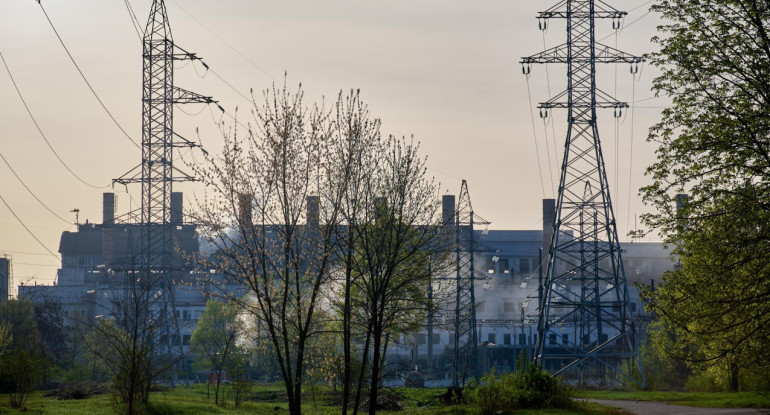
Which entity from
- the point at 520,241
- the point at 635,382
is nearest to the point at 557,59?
the point at 635,382

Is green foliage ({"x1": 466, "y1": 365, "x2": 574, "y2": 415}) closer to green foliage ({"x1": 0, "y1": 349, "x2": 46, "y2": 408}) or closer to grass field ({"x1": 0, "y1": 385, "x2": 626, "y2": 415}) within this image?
grass field ({"x1": 0, "y1": 385, "x2": 626, "y2": 415})

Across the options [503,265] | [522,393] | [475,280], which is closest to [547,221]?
[475,280]

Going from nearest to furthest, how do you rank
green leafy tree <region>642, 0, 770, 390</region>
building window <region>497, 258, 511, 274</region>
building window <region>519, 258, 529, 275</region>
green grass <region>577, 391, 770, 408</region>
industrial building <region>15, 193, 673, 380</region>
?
green leafy tree <region>642, 0, 770, 390</region> < green grass <region>577, 391, 770, 408</region> < industrial building <region>15, 193, 673, 380</region> < building window <region>497, 258, 511, 274</region> < building window <region>519, 258, 529, 275</region>

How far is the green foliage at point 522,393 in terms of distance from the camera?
2480 cm

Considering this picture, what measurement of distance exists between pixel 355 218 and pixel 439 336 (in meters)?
67.7

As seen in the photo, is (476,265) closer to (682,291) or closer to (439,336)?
(439,336)

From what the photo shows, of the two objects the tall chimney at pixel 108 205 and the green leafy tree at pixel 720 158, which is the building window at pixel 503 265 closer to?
the tall chimney at pixel 108 205

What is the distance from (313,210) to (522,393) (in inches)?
357

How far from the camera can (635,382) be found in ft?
130

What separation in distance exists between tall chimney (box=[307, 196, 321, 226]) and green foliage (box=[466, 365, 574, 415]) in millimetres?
7945

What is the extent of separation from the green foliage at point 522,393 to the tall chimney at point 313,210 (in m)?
7.95

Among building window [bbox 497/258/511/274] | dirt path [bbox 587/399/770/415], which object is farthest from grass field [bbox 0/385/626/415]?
building window [bbox 497/258/511/274]

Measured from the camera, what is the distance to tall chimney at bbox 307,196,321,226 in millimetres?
19844

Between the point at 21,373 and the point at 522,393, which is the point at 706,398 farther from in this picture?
the point at 21,373
